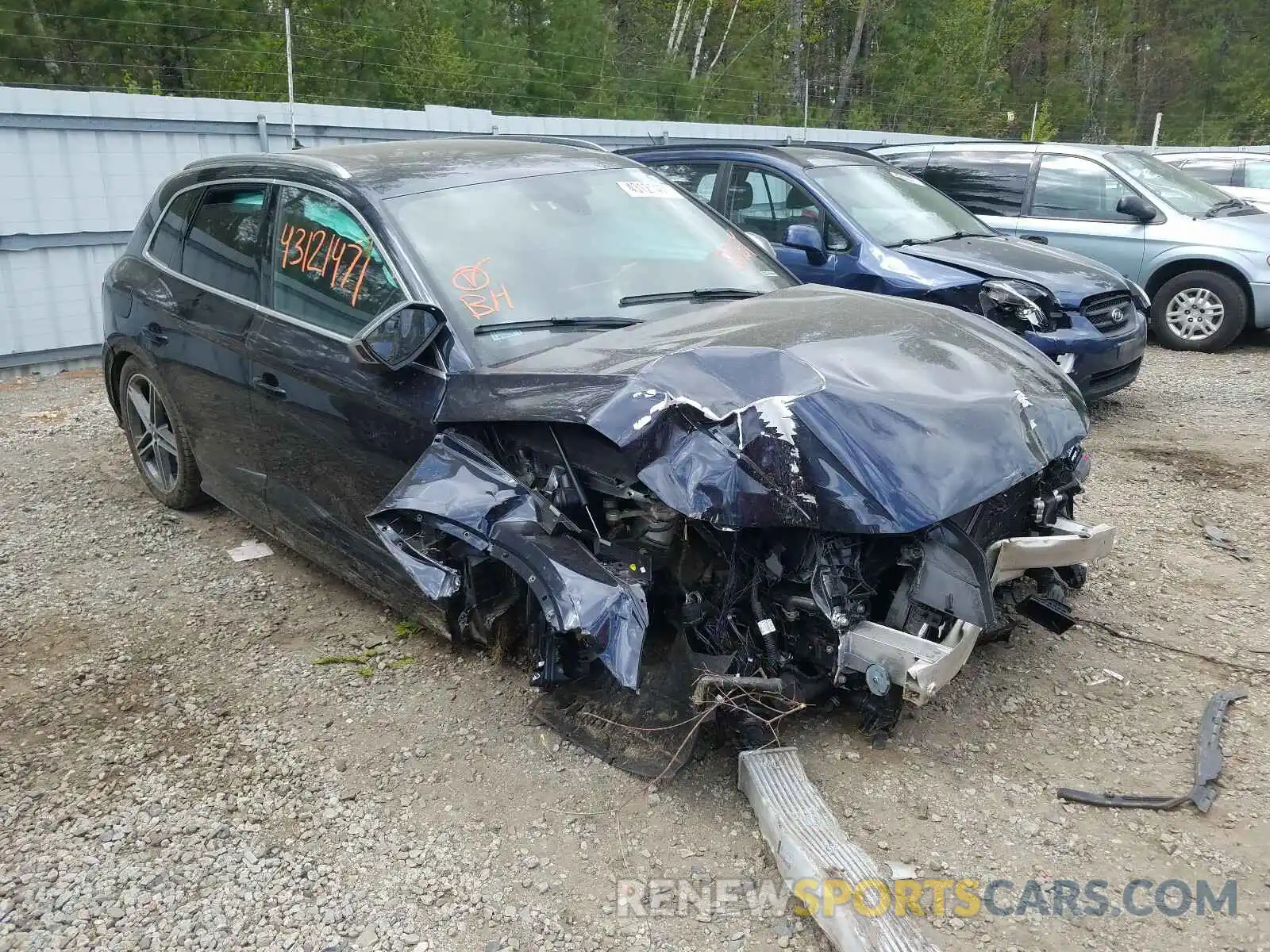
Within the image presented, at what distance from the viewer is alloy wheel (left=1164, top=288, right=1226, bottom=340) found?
8883 millimetres

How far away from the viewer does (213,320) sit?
4.39 metres

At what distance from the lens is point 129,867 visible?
2.87 m

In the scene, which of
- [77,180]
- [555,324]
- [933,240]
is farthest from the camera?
[77,180]

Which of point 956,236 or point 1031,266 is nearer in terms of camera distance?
point 1031,266

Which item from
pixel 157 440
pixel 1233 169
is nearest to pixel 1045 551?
pixel 157 440

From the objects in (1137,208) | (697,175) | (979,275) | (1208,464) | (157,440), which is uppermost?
(697,175)

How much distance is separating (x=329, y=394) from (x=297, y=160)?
46.8 inches

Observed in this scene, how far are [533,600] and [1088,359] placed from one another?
4.52 metres

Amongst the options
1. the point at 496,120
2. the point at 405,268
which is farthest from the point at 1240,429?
the point at 496,120

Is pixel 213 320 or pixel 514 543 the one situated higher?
pixel 213 320

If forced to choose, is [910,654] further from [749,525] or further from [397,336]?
[397,336]

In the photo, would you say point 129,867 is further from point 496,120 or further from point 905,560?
point 496,120

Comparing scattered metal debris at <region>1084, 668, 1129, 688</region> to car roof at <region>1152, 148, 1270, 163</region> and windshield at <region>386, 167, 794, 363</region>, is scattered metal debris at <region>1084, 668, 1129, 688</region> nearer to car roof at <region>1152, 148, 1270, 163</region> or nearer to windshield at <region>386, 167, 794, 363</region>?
windshield at <region>386, 167, 794, 363</region>

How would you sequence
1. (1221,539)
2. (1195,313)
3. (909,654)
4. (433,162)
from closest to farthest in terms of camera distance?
(909,654)
(433,162)
(1221,539)
(1195,313)
